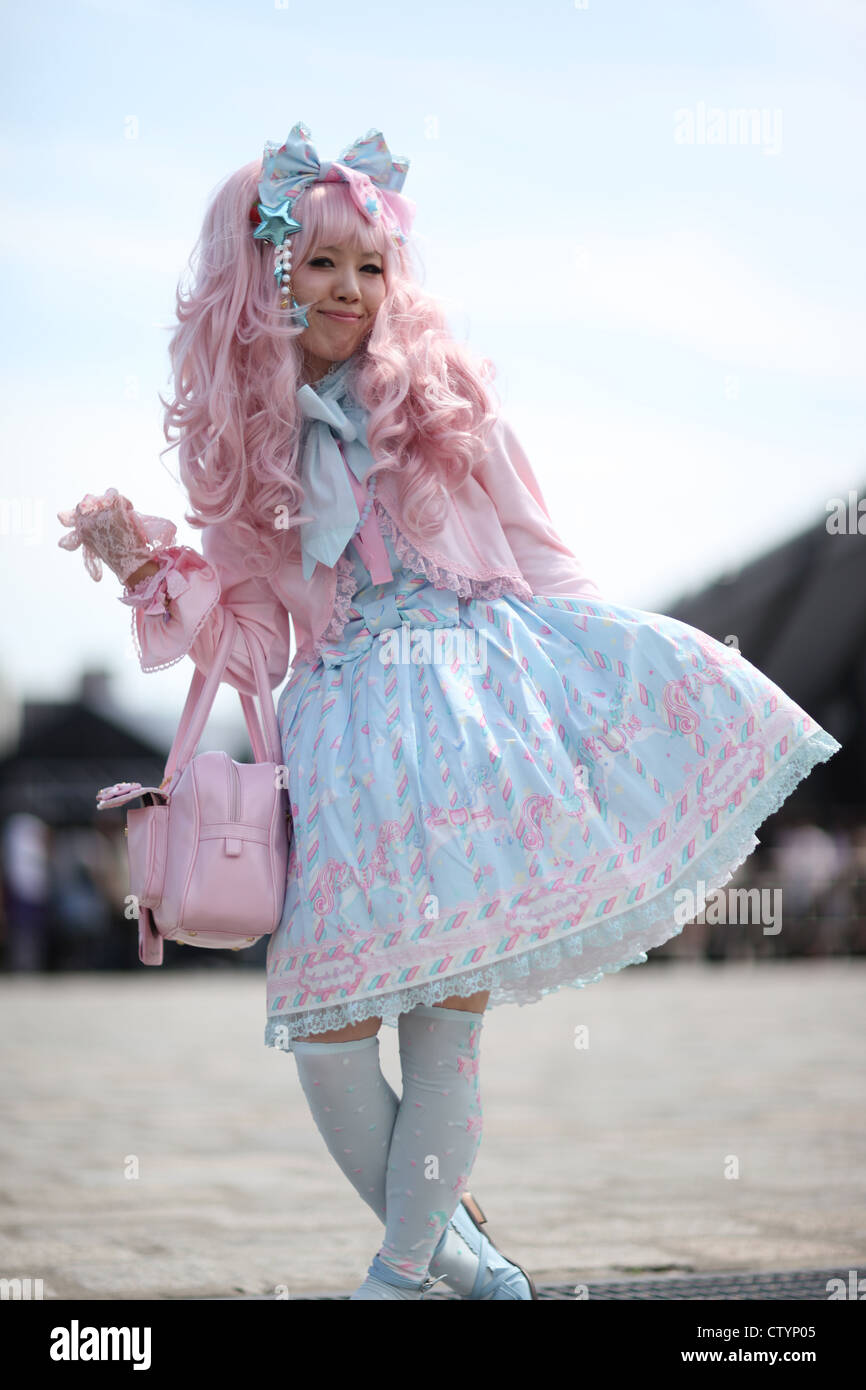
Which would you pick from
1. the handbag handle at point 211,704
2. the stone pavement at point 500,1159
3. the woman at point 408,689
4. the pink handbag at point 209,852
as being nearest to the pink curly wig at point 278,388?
the woman at point 408,689

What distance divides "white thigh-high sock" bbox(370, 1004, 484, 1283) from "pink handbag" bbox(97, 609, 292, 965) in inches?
12.5

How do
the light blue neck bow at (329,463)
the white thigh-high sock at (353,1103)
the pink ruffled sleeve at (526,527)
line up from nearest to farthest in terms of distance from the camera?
the white thigh-high sock at (353,1103)
the light blue neck bow at (329,463)
the pink ruffled sleeve at (526,527)

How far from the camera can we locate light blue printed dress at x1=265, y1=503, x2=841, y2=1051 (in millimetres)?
2408

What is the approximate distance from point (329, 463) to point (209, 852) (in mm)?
692

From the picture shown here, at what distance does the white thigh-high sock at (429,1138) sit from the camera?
247 centimetres

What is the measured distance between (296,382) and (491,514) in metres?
0.40

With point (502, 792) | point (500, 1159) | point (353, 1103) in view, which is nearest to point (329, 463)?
point (502, 792)

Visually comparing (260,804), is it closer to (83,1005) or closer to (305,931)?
(305,931)

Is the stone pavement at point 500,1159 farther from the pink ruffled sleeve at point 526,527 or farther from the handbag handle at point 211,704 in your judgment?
the pink ruffled sleeve at point 526,527

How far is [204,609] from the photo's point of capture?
8.70 ft

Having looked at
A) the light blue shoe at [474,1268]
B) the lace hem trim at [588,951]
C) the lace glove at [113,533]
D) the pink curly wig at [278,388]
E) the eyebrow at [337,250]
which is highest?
the eyebrow at [337,250]

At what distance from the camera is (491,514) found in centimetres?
277

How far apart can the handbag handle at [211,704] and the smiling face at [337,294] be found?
1.64 feet
